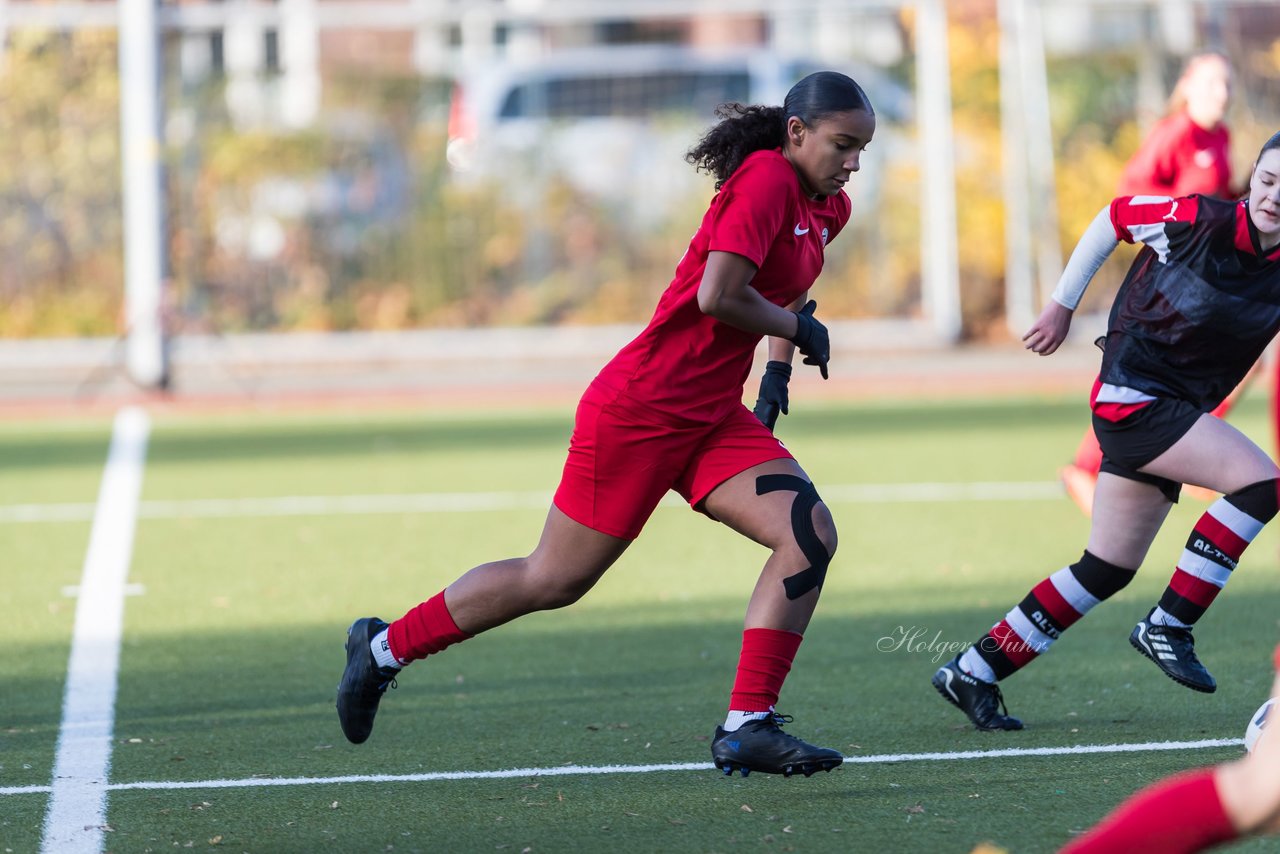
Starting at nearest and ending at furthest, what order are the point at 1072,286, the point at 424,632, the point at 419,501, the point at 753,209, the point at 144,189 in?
the point at 753,209
the point at 424,632
the point at 1072,286
the point at 419,501
the point at 144,189

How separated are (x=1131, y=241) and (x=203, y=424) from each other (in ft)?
33.7

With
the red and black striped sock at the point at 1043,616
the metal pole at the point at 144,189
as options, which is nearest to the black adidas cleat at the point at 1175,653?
the red and black striped sock at the point at 1043,616

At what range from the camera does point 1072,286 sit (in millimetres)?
5441

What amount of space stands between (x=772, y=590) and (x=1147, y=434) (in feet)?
4.07

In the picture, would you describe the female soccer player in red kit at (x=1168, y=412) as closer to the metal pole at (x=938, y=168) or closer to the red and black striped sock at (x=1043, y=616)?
the red and black striped sock at (x=1043, y=616)

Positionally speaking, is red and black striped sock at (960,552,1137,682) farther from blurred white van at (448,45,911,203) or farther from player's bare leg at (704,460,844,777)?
blurred white van at (448,45,911,203)

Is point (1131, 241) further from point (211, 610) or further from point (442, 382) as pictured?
point (442, 382)

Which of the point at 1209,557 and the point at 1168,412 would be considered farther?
the point at 1209,557

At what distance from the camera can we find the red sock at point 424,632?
5.16 m

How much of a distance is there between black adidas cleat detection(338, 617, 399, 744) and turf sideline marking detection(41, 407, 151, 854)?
693mm

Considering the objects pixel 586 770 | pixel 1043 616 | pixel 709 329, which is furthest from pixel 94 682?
pixel 1043 616

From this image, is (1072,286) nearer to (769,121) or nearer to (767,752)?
(769,121)

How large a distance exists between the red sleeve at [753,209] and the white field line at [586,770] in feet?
5.08

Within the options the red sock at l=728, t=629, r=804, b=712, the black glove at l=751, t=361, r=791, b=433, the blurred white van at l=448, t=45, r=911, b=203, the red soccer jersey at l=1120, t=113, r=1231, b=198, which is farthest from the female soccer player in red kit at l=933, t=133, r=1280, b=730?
the blurred white van at l=448, t=45, r=911, b=203
